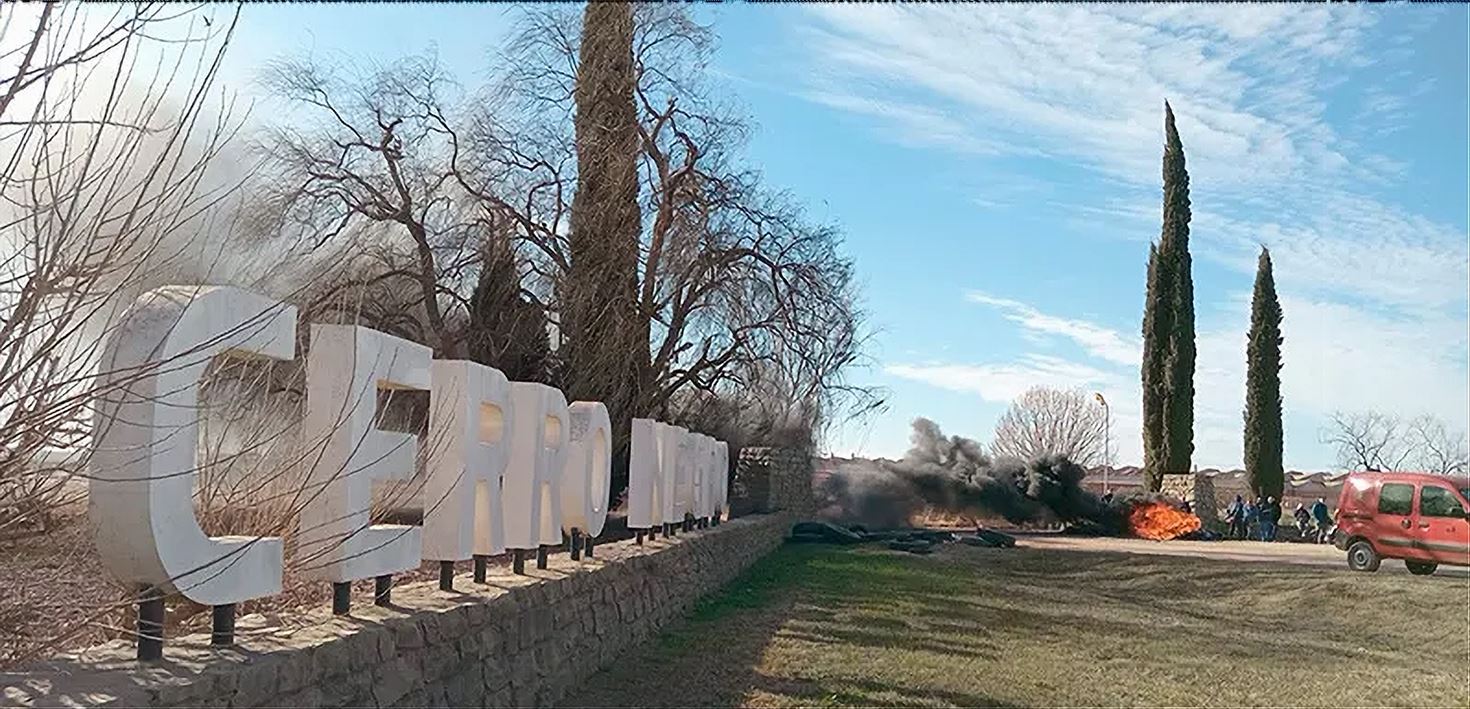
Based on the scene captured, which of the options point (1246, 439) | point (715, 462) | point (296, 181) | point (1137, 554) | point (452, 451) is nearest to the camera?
point (452, 451)

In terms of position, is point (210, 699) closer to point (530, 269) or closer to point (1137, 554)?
point (530, 269)

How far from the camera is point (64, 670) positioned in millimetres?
3852

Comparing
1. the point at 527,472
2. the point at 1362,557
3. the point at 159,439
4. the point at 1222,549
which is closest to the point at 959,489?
the point at 1222,549

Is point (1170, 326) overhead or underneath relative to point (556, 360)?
overhead

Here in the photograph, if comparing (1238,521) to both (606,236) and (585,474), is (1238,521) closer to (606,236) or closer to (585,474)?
(606,236)

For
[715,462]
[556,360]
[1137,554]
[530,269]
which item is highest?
[530,269]

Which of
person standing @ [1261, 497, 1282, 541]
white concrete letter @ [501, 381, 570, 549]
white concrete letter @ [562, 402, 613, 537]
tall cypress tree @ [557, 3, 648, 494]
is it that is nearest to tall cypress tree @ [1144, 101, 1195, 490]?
person standing @ [1261, 497, 1282, 541]

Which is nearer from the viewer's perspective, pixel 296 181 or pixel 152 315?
pixel 152 315

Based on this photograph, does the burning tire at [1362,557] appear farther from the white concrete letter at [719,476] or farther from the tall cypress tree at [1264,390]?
the tall cypress tree at [1264,390]

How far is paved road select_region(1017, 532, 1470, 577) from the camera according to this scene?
2281cm

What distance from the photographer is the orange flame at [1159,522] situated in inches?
1310

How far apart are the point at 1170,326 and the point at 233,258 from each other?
33198mm

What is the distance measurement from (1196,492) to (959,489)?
8624 millimetres

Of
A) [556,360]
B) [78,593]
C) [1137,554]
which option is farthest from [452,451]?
[1137,554]
